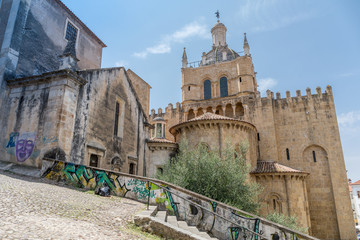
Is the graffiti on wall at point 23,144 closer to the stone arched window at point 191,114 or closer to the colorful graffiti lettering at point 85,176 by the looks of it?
the colorful graffiti lettering at point 85,176

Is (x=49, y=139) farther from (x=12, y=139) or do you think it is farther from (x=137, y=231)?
(x=137, y=231)

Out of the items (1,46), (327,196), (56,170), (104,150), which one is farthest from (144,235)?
(327,196)

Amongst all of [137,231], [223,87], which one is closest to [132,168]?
[137,231]

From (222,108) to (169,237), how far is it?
74.9 ft

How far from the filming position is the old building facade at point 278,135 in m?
19.4

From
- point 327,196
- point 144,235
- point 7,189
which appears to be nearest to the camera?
point 144,235

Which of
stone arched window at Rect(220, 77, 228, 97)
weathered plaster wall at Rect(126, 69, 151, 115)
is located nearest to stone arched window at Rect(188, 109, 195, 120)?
stone arched window at Rect(220, 77, 228, 97)

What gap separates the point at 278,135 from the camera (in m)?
26.2

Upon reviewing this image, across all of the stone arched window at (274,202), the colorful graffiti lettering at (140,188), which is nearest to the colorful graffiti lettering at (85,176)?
the colorful graffiti lettering at (140,188)

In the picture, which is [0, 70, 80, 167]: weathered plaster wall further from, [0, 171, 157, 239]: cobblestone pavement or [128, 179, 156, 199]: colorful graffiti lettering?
[128, 179, 156, 199]: colorful graffiti lettering

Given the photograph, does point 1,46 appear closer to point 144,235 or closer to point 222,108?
point 144,235

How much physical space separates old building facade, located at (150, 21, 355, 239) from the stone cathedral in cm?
9

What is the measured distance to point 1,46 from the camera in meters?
14.6

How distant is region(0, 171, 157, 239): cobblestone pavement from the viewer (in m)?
4.97
